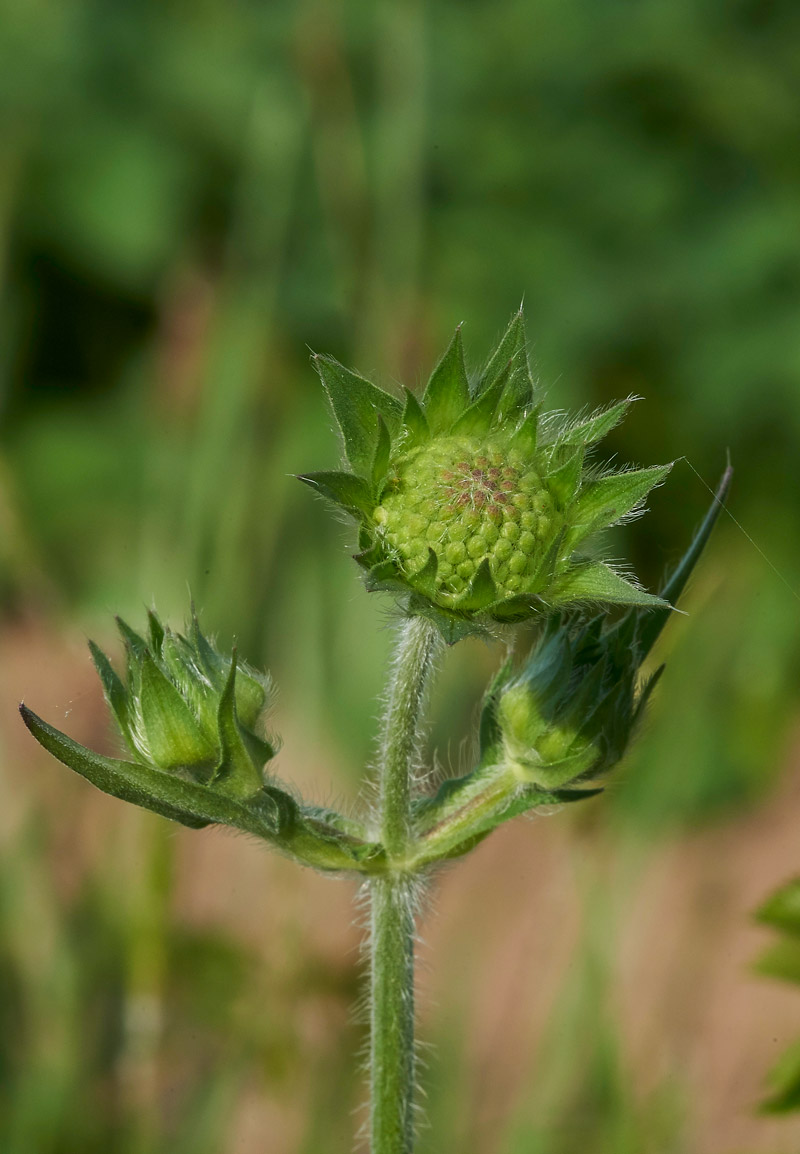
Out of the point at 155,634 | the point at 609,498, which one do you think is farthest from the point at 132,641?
the point at 609,498

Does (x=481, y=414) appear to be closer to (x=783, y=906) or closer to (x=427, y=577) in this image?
(x=427, y=577)

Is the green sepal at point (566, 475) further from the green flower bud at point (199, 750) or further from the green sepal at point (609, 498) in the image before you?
the green flower bud at point (199, 750)

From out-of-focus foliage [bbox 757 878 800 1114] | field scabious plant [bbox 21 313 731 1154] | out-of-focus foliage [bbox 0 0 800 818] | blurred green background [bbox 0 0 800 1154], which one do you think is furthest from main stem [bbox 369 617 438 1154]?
out-of-focus foliage [bbox 0 0 800 818]

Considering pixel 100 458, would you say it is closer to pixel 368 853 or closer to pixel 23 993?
pixel 23 993

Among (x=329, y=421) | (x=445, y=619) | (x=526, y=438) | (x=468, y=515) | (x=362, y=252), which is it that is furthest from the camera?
(x=329, y=421)

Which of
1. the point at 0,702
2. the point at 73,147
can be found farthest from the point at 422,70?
the point at 0,702

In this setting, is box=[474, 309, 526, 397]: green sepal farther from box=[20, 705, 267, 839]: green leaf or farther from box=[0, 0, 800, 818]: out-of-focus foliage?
box=[0, 0, 800, 818]: out-of-focus foliage
